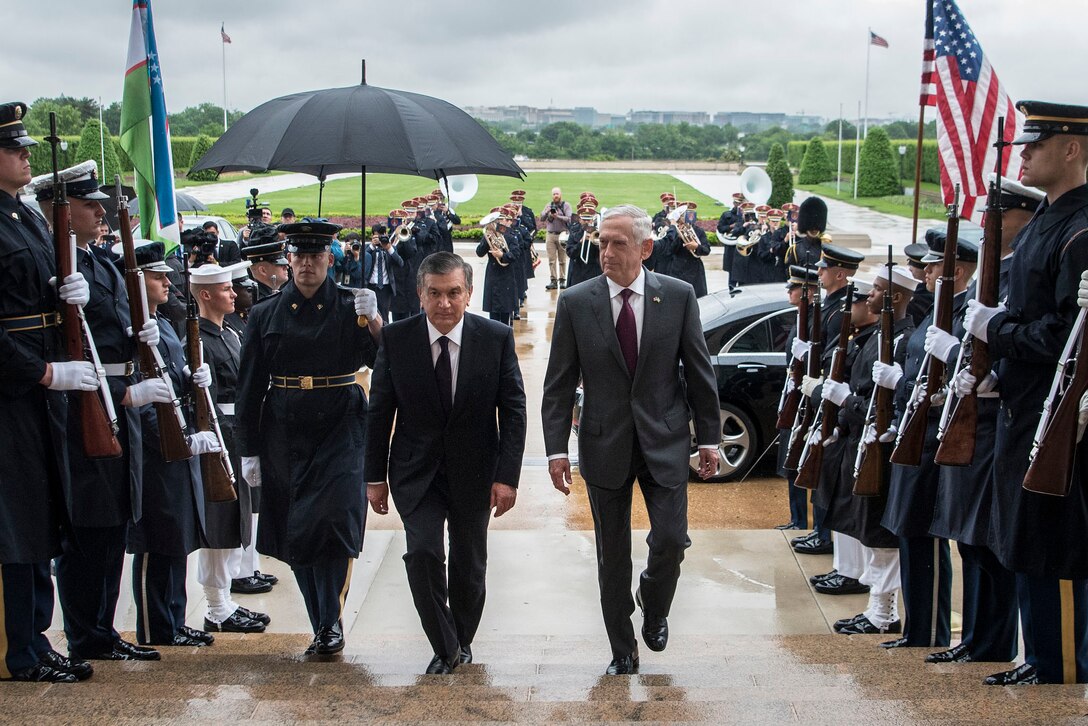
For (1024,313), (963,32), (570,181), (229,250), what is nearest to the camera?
(1024,313)

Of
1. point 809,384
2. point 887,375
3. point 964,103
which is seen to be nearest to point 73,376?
point 887,375

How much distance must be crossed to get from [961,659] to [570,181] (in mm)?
65420

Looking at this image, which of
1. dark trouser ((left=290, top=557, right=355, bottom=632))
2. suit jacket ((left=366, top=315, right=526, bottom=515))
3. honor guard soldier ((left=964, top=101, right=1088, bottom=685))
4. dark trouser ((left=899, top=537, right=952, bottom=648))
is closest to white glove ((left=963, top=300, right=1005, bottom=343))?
honor guard soldier ((left=964, top=101, right=1088, bottom=685))

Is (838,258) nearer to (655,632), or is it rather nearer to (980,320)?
(980,320)

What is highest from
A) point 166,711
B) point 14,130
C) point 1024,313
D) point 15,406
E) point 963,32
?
point 963,32

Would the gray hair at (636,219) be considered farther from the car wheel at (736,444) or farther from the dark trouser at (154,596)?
the car wheel at (736,444)

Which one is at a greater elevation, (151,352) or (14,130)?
(14,130)

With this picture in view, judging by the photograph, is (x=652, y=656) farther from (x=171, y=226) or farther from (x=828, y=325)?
(x=171, y=226)

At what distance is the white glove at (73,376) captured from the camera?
460 centimetres

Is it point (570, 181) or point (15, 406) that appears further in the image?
point (570, 181)

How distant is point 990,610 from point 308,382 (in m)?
3.09

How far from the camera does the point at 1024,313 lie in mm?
4508

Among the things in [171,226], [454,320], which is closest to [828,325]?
[454,320]

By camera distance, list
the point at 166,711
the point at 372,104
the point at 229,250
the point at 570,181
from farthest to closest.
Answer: the point at 570,181, the point at 229,250, the point at 372,104, the point at 166,711
